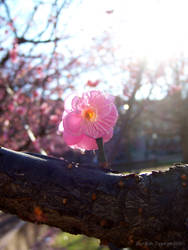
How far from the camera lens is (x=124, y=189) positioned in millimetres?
760

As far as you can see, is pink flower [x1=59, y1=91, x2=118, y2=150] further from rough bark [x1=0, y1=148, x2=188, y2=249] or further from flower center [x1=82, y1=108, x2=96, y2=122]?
rough bark [x1=0, y1=148, x2=188, y2=249]

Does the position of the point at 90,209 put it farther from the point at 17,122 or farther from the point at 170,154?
the point at 170,154

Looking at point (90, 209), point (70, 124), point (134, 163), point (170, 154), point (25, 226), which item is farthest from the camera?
point (170, 154)

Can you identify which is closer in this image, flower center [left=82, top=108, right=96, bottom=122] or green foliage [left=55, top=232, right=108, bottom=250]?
flower center [left=82, top=108, right=96, bottom=122]

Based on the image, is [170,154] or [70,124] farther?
[170,154]

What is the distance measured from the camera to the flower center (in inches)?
37.3

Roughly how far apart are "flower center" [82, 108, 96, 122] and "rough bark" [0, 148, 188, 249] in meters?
0.24

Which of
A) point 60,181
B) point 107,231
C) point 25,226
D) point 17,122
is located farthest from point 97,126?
point 17,122

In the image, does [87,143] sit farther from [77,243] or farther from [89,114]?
[77,243]

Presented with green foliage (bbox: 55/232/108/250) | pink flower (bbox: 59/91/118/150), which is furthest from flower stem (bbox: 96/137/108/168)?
green foliage (bbox: 55/232/108/250)

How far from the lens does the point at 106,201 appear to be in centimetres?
75

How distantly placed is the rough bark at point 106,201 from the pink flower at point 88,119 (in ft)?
0.61

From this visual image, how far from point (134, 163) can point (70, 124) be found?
1516cm

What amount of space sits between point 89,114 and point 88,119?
1.0 inches
